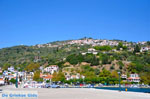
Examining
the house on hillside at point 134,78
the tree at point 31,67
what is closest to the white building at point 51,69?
the tree at point 31,67

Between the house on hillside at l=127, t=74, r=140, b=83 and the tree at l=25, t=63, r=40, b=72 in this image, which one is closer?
the house on hillside at l=127, t=74, r=140, b=83

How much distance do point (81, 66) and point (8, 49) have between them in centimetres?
8613

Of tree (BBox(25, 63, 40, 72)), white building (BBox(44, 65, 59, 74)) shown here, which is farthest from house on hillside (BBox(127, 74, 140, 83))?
tree (BBox(25, 63, 40, 72))

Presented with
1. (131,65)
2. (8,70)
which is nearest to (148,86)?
(131,65)

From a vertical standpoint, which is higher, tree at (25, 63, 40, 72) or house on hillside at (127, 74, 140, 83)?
tree at (25, 63, 40, 72)

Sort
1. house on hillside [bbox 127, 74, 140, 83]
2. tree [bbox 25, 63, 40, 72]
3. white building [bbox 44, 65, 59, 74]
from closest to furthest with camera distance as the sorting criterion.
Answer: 1. house on hillside [bbox 127, 74, 140, 83]
2. white building [bbox 44, 65, 59, 74]
3. tree [bbox 25, 63, 40, 72]

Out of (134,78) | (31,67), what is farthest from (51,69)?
(134,78)

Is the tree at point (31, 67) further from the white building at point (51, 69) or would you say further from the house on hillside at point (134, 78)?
the house on hillside at point (134, 78)

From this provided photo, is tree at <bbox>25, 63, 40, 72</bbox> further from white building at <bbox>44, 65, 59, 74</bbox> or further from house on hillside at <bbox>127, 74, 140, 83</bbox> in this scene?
house on hillside at <bbox>127, 74, 140, 83</bbox>

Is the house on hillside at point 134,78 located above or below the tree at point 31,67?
below

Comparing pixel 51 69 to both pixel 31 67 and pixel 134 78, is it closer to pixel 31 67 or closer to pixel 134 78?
pixel 31 67

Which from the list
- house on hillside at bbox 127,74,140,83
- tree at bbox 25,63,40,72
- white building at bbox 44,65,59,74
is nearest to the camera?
house on hillside at bbox 127,74,140,83

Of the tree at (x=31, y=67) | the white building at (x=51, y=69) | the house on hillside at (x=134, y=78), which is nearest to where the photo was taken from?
the house on hillside at (x=134, y=78)

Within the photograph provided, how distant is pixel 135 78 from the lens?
8625 cm
